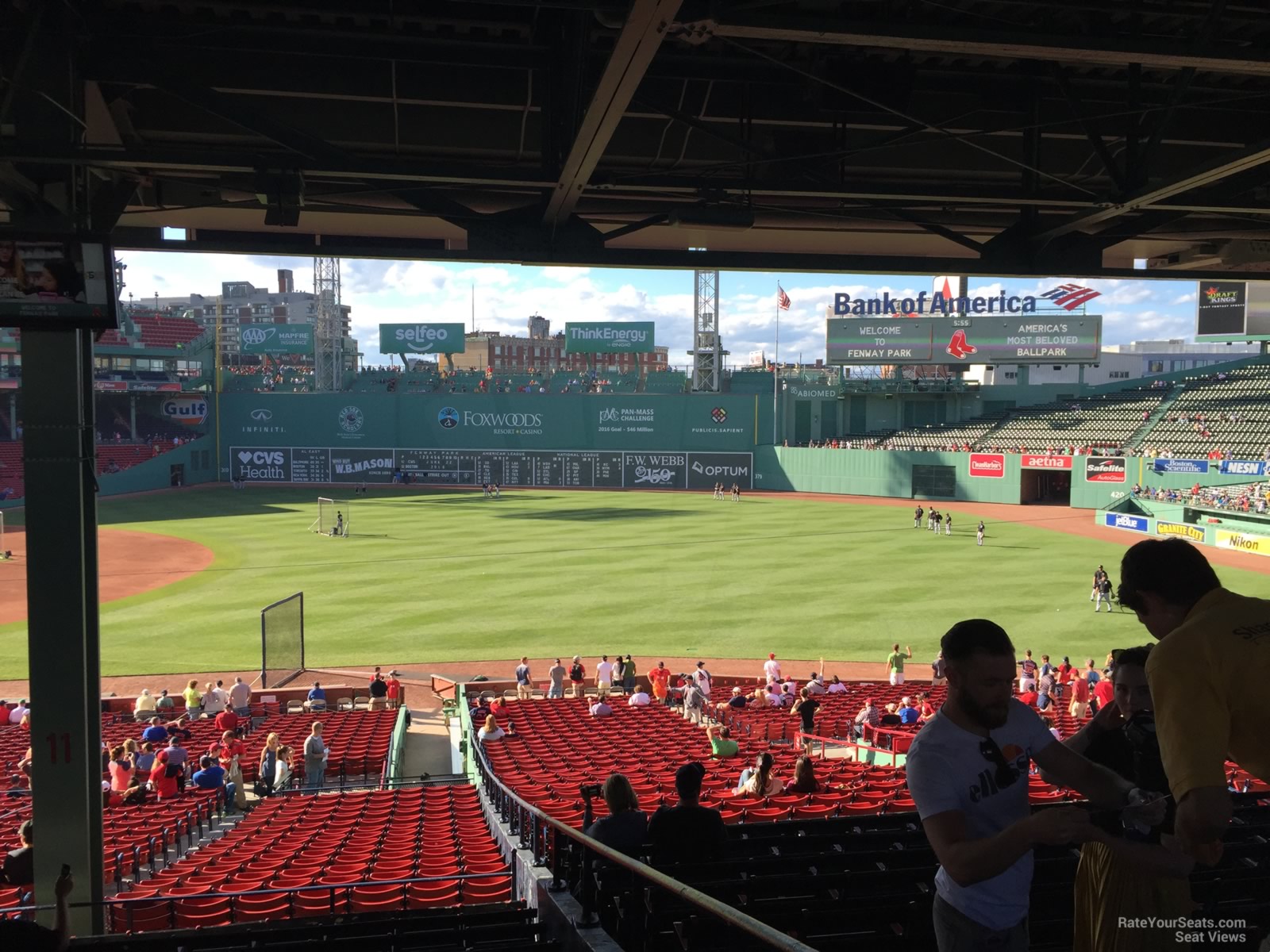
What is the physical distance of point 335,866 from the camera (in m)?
8.41

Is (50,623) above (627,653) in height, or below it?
above

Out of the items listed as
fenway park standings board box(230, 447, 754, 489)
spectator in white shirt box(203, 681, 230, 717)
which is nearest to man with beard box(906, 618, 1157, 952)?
spectator in white shirt box(203, 681, 230, 717)

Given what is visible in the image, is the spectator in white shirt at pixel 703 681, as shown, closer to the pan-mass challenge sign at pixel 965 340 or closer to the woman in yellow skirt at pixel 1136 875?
the woman in yellow skirt at pixel 1136 875

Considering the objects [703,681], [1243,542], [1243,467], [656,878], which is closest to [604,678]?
[703,681]

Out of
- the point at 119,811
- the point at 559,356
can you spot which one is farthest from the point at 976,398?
the point at 559,356

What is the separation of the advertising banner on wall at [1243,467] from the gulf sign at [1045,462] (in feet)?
30.8

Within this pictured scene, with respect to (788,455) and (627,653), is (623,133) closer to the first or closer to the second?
(627,653)

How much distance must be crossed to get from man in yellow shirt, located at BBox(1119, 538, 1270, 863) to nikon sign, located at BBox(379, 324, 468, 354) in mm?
85322

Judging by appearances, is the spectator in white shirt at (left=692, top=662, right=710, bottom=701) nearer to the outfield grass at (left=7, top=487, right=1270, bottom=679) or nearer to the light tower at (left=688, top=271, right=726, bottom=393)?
the outfield grass at (left=7, top=487, right=1270, bottom=679)

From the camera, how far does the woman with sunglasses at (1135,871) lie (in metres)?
2.95

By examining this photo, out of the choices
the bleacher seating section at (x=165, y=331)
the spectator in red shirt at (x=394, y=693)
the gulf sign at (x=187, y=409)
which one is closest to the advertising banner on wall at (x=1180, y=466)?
the spectator in red shirt at (x=394, y=693)

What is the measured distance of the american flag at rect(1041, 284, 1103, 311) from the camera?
69375 mm

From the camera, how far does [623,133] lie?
8359 mm

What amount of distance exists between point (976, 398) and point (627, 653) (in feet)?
183
